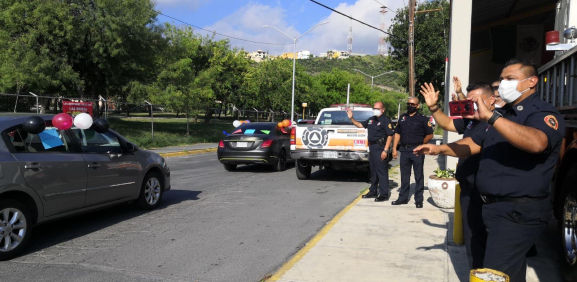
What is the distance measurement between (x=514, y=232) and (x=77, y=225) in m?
6.00

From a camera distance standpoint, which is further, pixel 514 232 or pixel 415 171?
pixel 415 171

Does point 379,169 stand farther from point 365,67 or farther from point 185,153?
point 365,67

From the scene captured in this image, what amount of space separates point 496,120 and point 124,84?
24600 mm

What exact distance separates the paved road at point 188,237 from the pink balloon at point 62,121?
1468 millimetres

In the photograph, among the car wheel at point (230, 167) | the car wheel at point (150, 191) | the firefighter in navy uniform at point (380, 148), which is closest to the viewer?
the car wheel at point (150, 191)

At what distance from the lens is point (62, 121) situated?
601 centimetres

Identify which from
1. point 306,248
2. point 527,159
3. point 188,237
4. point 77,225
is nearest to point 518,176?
point 527,159

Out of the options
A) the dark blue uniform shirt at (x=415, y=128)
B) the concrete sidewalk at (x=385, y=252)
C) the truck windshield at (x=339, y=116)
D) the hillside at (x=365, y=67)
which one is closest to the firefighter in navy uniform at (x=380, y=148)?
the dark blue uniform shirt at (x=415, y=128)

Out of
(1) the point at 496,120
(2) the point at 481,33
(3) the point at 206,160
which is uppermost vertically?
(2) the point at 481,33

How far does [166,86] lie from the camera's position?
27.2 meters

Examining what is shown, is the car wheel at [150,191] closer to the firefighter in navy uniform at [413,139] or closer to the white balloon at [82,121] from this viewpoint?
the white balloon at [82,121]

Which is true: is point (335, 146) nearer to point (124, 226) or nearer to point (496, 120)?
point (124, 226)

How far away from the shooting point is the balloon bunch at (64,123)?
560cm

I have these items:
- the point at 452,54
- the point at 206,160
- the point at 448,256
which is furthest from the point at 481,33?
the point at 448,256
